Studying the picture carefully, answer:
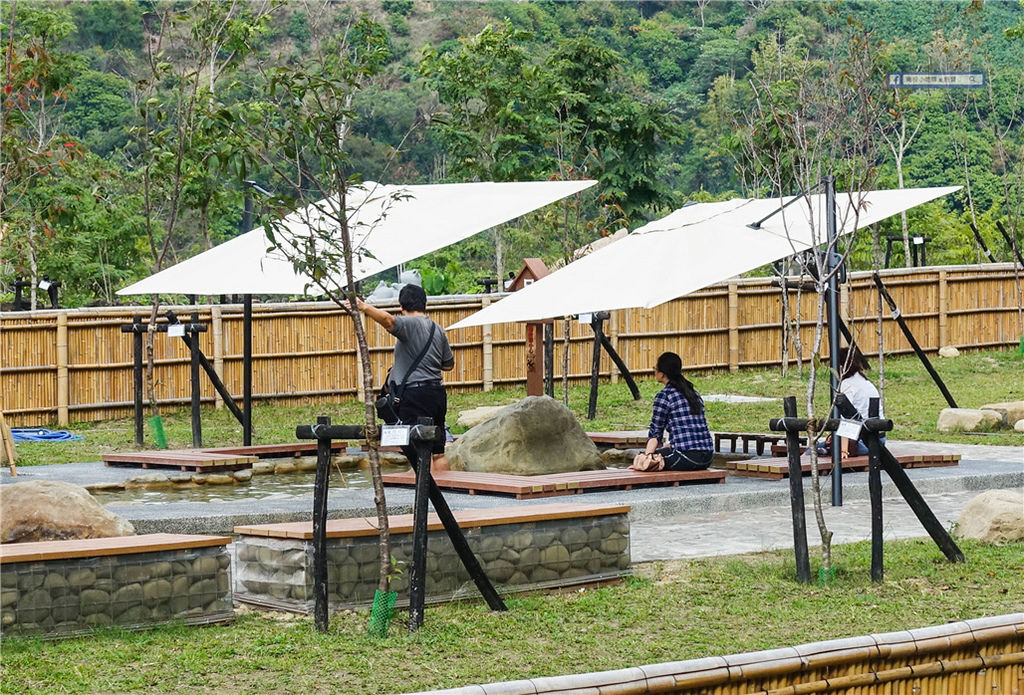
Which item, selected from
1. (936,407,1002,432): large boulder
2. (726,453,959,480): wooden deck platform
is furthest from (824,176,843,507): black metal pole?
(936,407,1002,432): large boulder

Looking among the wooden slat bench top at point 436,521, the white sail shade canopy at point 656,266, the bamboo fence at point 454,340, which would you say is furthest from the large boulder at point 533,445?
the bamboo fence at point 454,340

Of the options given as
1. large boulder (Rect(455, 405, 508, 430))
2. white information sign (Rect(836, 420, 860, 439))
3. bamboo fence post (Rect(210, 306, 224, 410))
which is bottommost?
large boulder (Rect(455, 405, 508, 430))

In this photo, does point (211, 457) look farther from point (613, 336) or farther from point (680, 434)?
point (613, 336)

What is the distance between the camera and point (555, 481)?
1086 centimetres

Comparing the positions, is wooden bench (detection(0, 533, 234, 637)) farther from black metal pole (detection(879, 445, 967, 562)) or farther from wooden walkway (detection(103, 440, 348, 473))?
wooden walkway (detection(103, 440, 348, 473))

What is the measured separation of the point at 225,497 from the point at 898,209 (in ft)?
20.4

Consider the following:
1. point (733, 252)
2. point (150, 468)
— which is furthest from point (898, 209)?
point (150, 468)

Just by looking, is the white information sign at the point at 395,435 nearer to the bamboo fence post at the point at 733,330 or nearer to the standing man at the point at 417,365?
the standing man at the point at 417,365

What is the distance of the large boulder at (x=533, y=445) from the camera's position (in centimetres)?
1180

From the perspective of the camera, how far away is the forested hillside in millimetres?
10766

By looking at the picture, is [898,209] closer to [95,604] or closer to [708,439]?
[708,439]

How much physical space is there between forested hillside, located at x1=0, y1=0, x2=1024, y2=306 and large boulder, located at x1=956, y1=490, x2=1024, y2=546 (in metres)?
2.28

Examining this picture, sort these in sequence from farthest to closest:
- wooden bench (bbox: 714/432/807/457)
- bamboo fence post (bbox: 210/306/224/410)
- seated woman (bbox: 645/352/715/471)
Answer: bamboo fence post (bbox: 210/306/224/410) → wooden bench (bbox: 714/432/807/457) → seated woman (bbox: 645/352/715/471)

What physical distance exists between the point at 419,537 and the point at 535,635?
0.68 m
